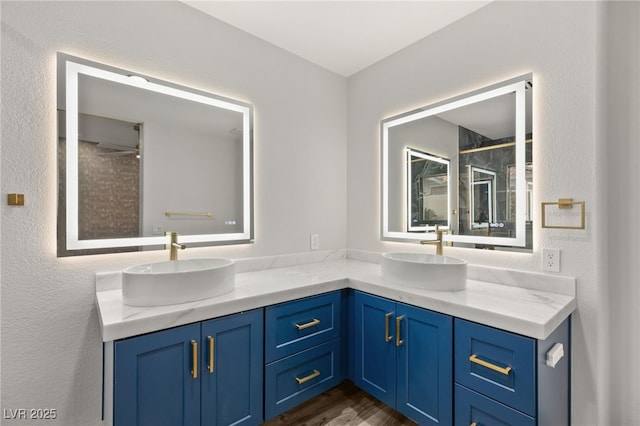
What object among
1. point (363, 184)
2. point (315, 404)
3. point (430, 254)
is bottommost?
point (315, 404)

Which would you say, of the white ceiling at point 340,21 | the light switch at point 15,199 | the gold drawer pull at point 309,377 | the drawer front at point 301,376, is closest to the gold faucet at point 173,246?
the light switch at point 15,199

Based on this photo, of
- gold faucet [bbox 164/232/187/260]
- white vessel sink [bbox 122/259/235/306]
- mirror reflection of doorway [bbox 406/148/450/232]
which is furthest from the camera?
mirror reflection of doorway [bbox 406/148/450/232]

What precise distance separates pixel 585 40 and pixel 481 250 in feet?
3.55

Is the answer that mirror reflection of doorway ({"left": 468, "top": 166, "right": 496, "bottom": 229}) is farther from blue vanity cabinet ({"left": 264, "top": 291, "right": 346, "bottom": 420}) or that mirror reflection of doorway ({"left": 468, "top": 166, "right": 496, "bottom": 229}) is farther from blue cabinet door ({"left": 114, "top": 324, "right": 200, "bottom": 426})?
blue cabinet door ({"left": 114, "top": 324, "right": 200, "bottom": 426})

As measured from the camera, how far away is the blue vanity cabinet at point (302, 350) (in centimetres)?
145

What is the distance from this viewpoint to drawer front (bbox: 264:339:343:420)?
145cm

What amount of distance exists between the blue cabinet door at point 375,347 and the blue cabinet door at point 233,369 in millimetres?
586

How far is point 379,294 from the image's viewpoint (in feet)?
5.22

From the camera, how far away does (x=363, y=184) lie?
7.88 feet

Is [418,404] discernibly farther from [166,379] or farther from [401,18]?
[401,18]

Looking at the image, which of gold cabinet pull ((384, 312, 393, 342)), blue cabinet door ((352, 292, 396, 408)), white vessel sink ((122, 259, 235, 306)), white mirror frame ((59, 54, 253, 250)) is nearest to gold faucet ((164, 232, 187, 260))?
white mirror frame ((59, 54, 253, 250))

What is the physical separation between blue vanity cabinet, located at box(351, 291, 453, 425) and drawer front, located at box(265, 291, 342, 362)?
14cm

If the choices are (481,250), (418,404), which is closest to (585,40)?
(481,250)

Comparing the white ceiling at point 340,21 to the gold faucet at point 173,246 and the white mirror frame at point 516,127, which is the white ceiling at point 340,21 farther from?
the gold faucet at point 173,246
